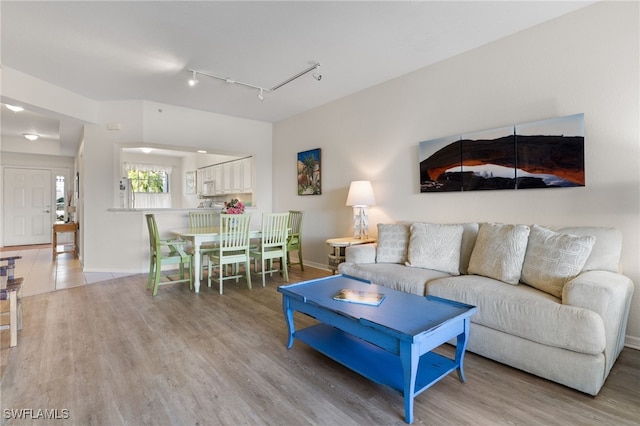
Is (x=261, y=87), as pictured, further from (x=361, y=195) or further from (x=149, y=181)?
(x=149, y=181)

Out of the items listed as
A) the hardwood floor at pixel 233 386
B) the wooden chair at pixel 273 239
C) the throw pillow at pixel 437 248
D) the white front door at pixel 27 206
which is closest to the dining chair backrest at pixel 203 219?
the wooden chair at pixel 273 239

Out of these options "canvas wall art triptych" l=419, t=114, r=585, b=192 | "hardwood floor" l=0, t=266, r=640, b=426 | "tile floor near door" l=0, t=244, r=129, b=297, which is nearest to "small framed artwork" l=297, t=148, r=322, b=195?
"canvas wall art triptych" l=419, t=114, r=585, b=192

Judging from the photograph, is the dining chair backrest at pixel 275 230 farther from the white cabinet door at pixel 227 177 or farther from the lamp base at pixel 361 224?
the white cabinet door at pixel 227 177

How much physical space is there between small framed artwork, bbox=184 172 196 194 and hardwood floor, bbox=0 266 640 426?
6186mm

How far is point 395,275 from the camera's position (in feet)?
9.17

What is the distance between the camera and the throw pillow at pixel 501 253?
2404 mm

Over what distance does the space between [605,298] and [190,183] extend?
351 inches

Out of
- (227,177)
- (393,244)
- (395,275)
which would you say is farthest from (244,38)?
(227,177)

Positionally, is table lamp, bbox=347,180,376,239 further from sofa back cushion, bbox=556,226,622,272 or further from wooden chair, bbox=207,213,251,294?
sofa back cushion, bbox=556,226,622,272

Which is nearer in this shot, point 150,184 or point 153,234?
point 153,234

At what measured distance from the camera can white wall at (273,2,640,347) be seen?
241 cm

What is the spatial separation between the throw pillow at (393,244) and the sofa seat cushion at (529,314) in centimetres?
81

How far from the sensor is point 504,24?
281 centimetres

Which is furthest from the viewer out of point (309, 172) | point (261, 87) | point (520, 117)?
point (309, 172)
